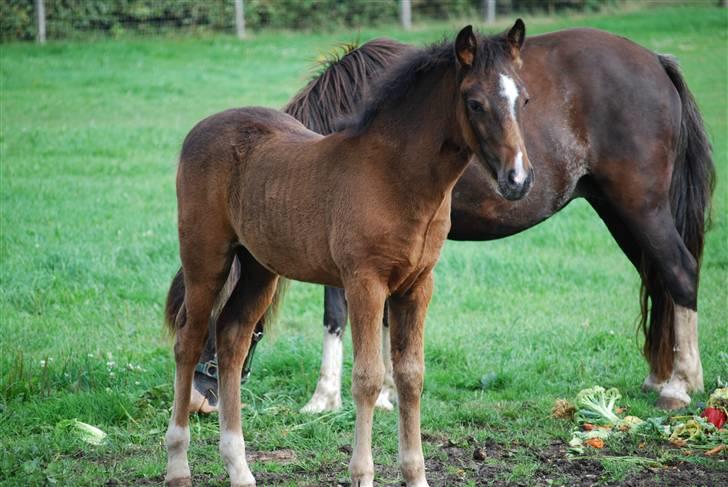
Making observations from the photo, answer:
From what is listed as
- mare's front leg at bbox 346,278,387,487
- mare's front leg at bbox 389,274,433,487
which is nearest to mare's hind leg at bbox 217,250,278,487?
mare's front leg at bbox 346,278,387,487

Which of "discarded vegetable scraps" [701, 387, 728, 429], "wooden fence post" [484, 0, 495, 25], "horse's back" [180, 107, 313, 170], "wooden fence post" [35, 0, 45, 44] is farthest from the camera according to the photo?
"wooden fence post" [484, 0, 495, 25]

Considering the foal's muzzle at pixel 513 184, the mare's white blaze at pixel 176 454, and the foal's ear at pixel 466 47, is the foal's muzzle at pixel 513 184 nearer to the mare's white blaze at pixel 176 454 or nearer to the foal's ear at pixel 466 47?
the foal's ear at pixel 466 47

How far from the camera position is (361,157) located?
4262mm

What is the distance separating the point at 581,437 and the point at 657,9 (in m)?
20.0

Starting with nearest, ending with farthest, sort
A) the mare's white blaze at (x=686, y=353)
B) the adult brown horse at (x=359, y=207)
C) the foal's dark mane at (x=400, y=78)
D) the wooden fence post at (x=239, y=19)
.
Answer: the adult brown horse at (x=359, y=207) < the foal's dark mane at (x=400, y=78) < the mare's white blaze at (x=686, y=353) < the wooden fence post at (x=239, y=19)

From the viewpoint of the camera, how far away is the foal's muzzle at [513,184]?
148 inches

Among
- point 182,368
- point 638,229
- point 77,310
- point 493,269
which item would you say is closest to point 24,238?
point 77,310

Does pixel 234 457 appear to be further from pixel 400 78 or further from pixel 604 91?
pixel 604 91

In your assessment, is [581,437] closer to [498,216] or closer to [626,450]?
[626,450]

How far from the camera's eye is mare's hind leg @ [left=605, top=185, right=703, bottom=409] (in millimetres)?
5961

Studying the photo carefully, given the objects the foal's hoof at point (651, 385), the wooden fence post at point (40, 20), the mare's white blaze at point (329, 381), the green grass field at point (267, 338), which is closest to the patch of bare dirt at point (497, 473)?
the green grass field at point (267, 338)

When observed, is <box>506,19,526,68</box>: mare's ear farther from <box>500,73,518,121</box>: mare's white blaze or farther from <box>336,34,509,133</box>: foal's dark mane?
<box>500,73,518,121</box>: mare's white blaze

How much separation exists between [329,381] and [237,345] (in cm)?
138

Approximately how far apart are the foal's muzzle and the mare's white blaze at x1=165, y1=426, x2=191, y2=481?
2.02 m
